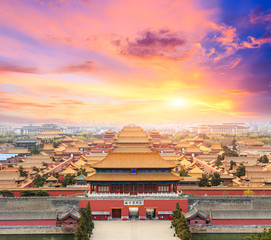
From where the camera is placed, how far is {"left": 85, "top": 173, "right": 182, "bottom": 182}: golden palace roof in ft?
83.7

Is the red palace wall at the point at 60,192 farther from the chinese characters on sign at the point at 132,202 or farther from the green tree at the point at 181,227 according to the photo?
the green tree at the point at 181,227

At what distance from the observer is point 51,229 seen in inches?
909

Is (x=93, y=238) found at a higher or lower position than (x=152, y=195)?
lower

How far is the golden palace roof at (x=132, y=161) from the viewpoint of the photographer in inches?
1026

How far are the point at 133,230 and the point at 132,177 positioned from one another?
4821 mm

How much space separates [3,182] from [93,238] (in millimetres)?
18575

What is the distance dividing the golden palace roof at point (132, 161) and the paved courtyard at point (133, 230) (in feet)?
16.0

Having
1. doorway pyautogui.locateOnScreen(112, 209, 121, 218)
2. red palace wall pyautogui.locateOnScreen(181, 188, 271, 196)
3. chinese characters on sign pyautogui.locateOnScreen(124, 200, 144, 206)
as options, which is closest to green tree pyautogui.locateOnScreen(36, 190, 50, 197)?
doorway pyautogui.locateOnScreen(112, 209, 121, 218)

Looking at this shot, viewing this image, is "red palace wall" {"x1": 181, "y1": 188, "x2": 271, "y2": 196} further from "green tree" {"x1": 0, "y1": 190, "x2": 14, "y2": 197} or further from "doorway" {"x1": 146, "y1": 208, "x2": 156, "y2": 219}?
"green tree" {"x1": 0, "y1": 190, "x2": 14, "y2": 197}

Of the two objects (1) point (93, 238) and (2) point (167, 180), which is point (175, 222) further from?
(1) point (93, 238)

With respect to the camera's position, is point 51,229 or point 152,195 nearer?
point 51,229

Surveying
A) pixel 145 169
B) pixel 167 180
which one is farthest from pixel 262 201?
pixel 145 169

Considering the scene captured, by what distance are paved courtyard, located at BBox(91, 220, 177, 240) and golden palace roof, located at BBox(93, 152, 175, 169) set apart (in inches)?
192

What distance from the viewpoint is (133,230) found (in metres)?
22.6
